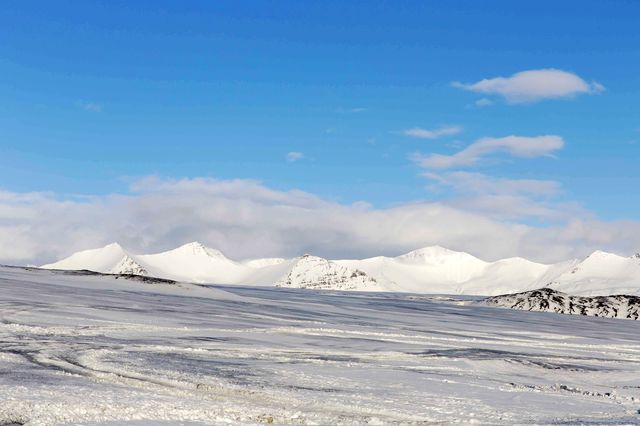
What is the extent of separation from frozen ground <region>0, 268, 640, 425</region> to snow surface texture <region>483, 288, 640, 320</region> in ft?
214

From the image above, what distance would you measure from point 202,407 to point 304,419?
2002 mm

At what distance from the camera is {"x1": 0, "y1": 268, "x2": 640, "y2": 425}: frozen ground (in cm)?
1494

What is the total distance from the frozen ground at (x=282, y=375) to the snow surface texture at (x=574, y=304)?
6522 centimetres

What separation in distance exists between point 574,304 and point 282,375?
90845mm

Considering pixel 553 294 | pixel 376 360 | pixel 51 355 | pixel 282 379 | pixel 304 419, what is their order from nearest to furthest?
pixel 304 419 → pixel 282 379 → pixel 51 355 → pixel 376 360 → pixel 553 294

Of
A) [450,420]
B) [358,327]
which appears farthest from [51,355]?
[358,327]

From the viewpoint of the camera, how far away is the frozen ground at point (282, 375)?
14938 mm

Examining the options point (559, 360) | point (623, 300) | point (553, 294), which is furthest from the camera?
point (553, 294)

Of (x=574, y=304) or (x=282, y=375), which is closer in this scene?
(x=282, y=375)

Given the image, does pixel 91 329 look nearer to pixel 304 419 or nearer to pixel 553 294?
pixel 304 419

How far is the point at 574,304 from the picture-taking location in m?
104

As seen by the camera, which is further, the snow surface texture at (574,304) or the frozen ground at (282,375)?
the snow surface texture at (574,304)

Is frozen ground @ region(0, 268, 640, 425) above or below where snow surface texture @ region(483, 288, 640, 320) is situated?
below

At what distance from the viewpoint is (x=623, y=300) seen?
109 m
